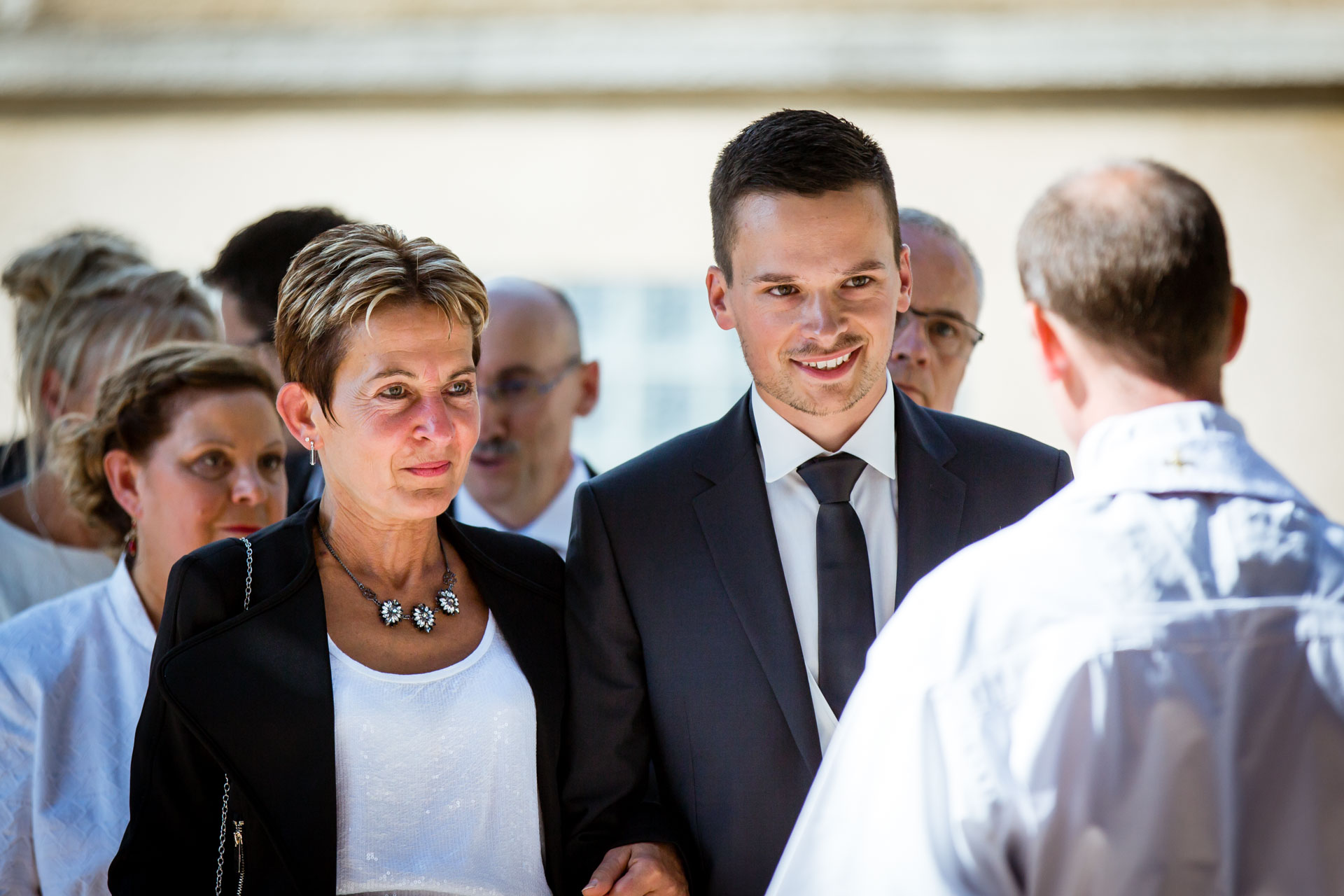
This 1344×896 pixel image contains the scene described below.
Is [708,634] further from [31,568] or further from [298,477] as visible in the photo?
[31,568]

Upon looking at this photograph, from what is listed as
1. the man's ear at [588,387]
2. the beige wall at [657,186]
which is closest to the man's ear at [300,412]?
the man's ear at [588,387]

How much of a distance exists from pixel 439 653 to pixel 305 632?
0.78 feet

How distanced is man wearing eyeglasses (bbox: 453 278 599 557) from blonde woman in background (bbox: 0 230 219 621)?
0.90 meters

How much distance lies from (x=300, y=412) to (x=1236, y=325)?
1.61m

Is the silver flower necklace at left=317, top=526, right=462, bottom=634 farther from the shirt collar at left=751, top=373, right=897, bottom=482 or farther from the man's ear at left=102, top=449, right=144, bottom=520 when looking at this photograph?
the man's ear at left=102, top=449, right=144, bottom=520

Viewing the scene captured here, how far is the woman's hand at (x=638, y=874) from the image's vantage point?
219cm

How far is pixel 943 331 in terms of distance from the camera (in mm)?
3580

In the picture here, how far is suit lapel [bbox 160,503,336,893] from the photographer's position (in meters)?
2.18

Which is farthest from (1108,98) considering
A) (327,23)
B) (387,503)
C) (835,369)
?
(387,503)

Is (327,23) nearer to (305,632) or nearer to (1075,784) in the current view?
(305,632)

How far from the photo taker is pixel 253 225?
380 cm

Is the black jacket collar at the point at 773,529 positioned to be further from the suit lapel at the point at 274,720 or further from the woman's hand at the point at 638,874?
the suit lapel at the point at 274,720

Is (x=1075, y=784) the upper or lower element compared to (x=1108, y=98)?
lower

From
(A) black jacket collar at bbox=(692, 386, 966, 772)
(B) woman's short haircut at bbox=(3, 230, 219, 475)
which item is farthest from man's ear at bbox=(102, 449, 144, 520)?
(A) black jacket collar at bbox=(692, 386, 966, 772)
